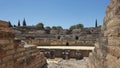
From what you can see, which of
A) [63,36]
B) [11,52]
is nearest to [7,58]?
[11,52]

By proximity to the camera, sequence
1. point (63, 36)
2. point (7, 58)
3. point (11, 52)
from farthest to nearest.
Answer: point (63, 36) → point (11, 52) → point (7, 58)

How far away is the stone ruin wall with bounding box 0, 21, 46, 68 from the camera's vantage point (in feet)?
20.1

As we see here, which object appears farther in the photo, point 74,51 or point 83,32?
point 83,32

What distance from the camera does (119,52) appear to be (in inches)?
140

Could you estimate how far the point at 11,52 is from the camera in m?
6.75

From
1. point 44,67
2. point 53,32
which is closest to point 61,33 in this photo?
point 53,32

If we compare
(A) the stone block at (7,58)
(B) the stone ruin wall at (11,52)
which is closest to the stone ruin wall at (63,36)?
(B) the stone ruin wall at (11,52)

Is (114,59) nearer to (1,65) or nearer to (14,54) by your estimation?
(1,65)

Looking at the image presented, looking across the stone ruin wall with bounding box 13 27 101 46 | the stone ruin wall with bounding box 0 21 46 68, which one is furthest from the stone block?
the stone ruin wall with bounding box 13 27 101 46

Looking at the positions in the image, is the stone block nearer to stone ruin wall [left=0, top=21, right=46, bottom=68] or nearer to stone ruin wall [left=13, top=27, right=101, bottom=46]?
stone ruin wall [left=0, top=21, right=46, bottom=68]

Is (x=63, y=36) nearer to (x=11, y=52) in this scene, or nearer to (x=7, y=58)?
(x=11, y=52)

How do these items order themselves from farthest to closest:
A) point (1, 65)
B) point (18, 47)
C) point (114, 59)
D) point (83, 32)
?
point (83, 32) < point (18, 47) < point (1, 65) < point (114, 59)

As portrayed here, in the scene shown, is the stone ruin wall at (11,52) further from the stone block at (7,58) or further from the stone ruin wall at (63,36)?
the stone ruin wall at (63,36)

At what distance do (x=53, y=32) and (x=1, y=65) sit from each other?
27028mm
